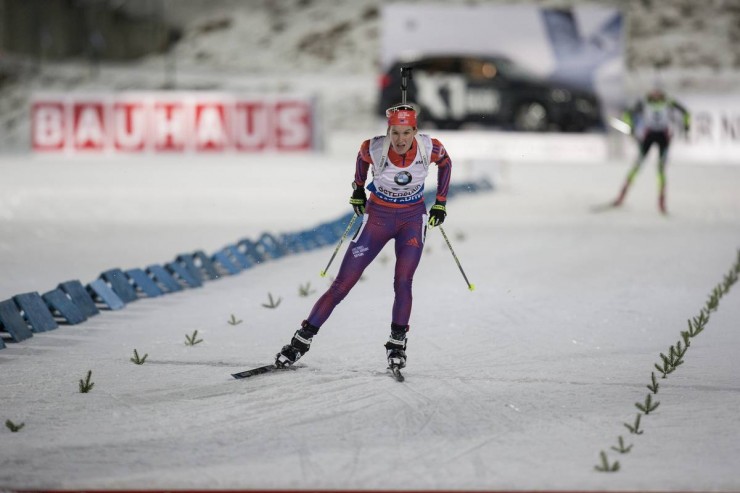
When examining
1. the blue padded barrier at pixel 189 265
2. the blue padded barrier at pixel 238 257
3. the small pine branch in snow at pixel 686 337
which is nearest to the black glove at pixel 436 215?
the small pine branch in snow at pixel 686 337

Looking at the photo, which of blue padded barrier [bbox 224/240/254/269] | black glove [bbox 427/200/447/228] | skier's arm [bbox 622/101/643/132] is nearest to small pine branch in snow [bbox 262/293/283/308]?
blue padded barrier [bbox 224/240/254/269]

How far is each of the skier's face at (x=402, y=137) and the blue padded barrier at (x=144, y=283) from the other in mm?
3859

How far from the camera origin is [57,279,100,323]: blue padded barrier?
30.4ft

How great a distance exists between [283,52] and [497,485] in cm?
3718

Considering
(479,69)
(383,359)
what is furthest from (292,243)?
(479,69)

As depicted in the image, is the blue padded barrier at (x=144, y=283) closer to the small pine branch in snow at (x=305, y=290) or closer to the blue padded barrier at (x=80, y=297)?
the blue padded barrier at (x=80, y=297)

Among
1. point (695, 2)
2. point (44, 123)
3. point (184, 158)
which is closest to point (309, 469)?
point (184, 158)

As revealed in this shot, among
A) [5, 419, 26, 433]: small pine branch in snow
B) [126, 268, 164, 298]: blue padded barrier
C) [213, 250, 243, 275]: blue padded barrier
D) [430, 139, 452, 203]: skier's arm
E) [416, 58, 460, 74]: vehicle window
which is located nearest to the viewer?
[5, 419, 26, 433]: small pine branch in snow

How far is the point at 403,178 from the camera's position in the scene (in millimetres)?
7340

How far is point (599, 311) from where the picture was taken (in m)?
9.92

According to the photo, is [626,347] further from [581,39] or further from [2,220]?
[581,39]

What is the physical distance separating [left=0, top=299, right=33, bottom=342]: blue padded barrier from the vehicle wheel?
21284 mm

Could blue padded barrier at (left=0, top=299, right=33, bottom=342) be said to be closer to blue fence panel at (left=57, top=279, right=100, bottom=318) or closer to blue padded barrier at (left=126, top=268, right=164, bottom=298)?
blue fence panel at (left=57, top=279, right=100, bottom=318)

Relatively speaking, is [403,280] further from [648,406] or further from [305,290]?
[305,290]
